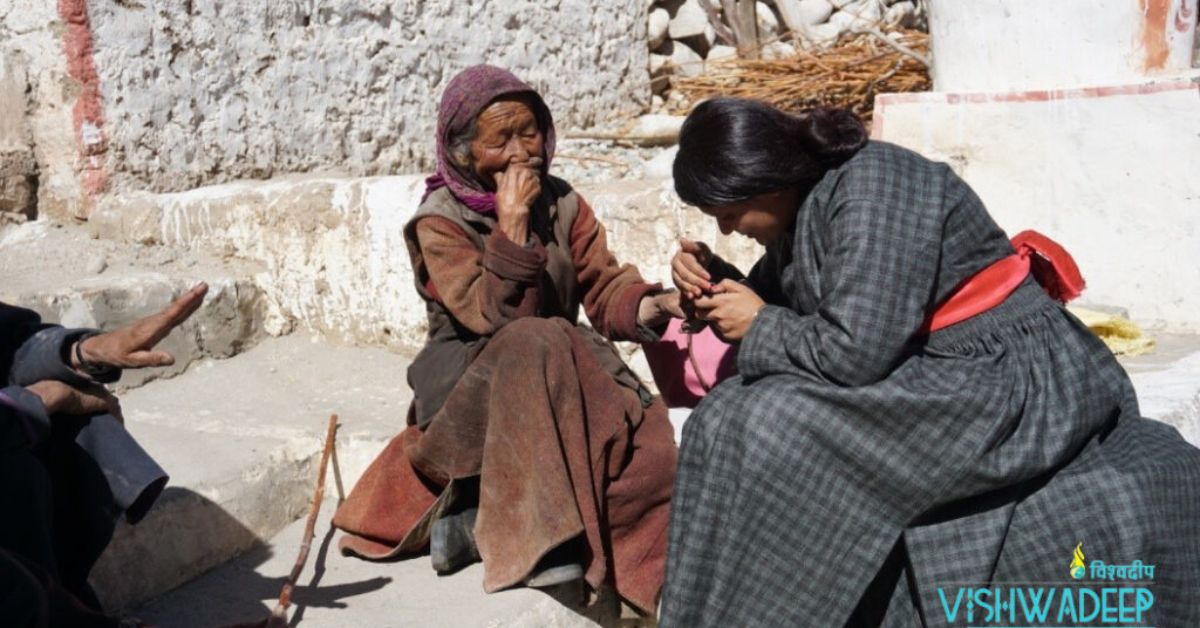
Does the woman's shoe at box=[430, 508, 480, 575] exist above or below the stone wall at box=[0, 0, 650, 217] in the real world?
below

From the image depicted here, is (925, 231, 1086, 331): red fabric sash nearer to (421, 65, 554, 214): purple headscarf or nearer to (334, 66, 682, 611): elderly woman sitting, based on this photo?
(334, 66, 682, 611): elderly woman sitting

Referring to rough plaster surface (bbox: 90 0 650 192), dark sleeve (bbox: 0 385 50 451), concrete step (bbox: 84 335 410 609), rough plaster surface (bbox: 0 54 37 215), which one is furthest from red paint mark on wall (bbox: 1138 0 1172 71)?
rough plaster surface (bbox: 0 54 37 215)

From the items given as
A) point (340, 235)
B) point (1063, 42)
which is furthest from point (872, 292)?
point (340, 235)

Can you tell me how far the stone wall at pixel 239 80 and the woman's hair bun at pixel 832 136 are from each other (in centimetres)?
291

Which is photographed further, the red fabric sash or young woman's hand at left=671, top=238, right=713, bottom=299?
young woman's hand at left=671, top=238, right=713, bottom=299

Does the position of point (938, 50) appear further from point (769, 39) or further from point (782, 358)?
point (769, 39)

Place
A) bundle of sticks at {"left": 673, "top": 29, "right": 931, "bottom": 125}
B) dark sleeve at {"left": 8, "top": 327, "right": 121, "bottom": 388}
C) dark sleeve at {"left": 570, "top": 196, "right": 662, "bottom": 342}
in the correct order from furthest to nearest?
bundle of sticks at {"left": 673, "top": 29, "right": 931, "bottom": 125}
dark sleeve at {"left": 570, "top": 196, "right": 662, "bottom": 342}
dark sleeve at {"left": 8, "top": 327, "right": 121, "bottom": 388}

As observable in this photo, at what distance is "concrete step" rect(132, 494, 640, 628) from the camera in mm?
2707

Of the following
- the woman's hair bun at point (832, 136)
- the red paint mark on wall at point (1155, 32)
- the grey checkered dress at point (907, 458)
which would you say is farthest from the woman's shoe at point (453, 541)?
the red paint mark on wall at point (1155, 32)

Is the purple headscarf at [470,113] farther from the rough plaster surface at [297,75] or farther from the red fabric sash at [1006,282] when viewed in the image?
the rough plaster surface at [297,75]

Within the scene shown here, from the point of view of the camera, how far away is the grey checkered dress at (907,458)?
7.30 feet

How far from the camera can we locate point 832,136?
94.0 inches

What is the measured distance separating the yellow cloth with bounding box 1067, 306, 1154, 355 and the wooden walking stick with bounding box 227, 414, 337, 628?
230cm

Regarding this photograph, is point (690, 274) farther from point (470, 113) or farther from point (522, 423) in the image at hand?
point (470, 113)
